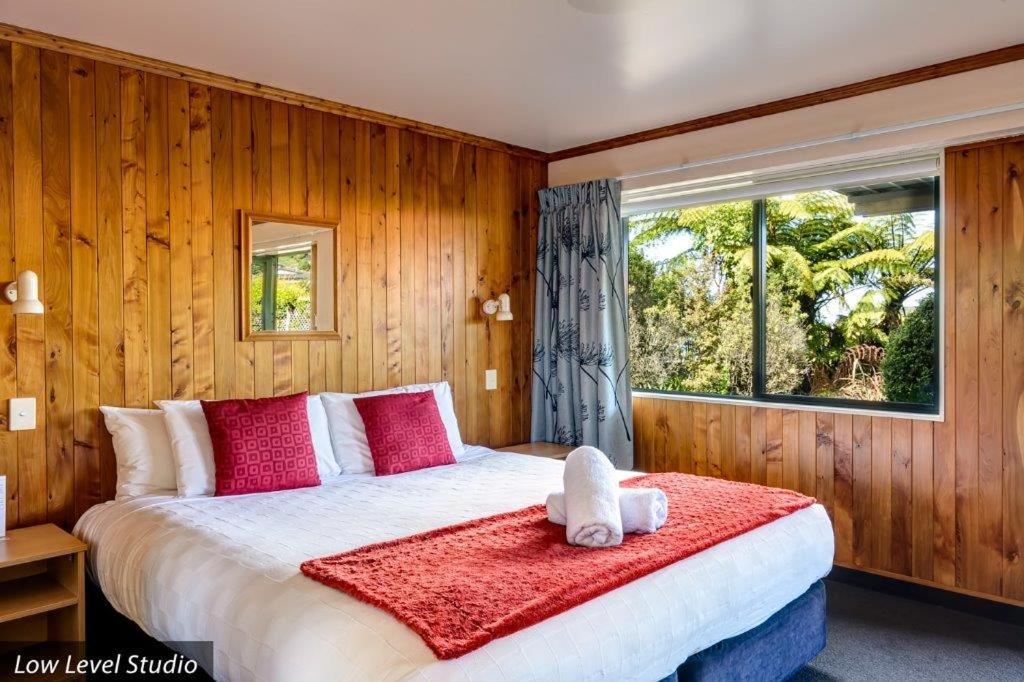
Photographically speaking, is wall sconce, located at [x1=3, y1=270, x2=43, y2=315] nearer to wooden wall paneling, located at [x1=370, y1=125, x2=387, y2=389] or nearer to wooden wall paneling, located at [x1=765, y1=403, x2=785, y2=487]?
wooden wall paneling, located at [x1=370, y1=125, x2=387, y2=389]

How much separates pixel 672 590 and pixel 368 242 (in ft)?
8.31

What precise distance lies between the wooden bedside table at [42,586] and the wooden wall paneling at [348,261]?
1466 mm

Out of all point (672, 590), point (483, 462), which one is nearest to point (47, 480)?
point (483, 462)

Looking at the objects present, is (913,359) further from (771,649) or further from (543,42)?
(543,42)

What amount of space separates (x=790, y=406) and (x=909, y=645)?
124 cm

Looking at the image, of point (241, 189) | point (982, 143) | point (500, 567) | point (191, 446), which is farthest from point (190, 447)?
point (982, 143)

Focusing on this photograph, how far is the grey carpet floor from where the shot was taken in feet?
8.51

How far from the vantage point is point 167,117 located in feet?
9.93

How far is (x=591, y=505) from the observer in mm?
→ 2102

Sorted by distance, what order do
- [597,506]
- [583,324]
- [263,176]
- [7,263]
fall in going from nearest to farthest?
[597,506]
[7,263]
[263,176]
[583,324]

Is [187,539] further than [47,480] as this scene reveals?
No

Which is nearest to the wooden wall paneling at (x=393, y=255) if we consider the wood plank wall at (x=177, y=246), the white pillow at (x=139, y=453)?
the wood plank wall at (x=177, y=246)

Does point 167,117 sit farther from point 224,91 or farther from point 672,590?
point 672,590

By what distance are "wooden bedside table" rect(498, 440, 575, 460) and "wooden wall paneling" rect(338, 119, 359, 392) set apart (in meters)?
1.00
